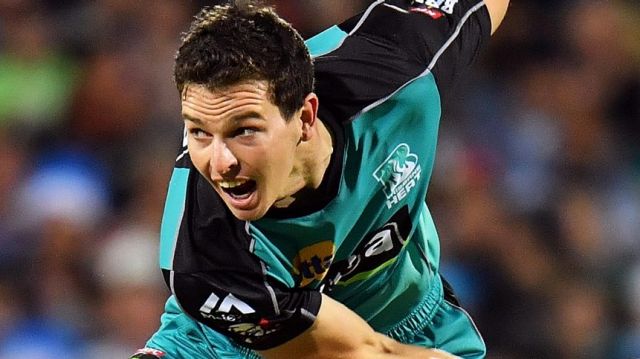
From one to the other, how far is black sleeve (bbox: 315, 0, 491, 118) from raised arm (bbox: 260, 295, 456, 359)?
427 millimetres

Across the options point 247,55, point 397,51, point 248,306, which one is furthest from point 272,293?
point 397,51

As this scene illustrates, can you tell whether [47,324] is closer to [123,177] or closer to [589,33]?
[123,177]

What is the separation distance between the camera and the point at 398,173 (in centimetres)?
266

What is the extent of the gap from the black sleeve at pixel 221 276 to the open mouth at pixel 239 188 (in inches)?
4.0

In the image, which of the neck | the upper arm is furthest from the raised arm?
the upper arm

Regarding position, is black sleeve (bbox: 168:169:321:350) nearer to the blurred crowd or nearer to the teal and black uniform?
the teal and black uniform

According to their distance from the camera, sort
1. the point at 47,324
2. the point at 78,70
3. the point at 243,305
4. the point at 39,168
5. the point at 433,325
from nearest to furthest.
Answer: the point at 243,305 → the point at 433,325 → the point at 47,324 → the point at 39,168 → the point at 78,70

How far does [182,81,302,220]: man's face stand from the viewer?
2189mm

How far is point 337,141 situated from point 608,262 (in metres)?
2.40

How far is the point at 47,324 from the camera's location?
4.38 m

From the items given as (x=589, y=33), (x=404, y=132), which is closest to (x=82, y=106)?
(x=589, y=33)

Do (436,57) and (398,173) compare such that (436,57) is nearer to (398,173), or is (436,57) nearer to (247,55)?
(398,173)

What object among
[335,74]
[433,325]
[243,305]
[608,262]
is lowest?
[608,262]

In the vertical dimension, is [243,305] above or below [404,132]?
below
